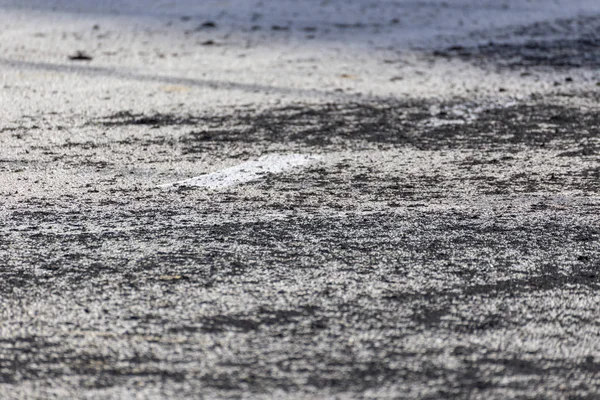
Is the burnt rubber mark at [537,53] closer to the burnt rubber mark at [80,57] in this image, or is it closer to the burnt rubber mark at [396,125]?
the burnt rubber mark at [396,125]

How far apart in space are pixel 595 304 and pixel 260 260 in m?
1.04

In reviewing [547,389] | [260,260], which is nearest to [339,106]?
[260,260]

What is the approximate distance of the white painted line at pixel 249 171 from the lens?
13.5 feet

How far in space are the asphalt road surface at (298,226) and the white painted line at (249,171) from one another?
0.02 meters

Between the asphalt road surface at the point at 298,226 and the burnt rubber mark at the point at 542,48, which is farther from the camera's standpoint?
the burnt rubber mark at the point at 542,48

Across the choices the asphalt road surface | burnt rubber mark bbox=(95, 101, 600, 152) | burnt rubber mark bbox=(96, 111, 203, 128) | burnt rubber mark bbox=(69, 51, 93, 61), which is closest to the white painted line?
the asphalt road surface

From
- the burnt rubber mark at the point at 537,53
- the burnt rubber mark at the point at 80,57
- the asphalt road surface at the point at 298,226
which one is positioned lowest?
the asphalt road surface at the point at 298,226

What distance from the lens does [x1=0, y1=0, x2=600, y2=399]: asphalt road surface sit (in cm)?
235

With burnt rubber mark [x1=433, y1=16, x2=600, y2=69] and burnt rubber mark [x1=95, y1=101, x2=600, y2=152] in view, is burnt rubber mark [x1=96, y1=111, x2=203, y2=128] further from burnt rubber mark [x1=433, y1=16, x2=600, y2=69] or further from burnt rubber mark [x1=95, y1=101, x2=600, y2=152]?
burnt rubber mark [x1=433, y1=16, x2=600, y2=69]

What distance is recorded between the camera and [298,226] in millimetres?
3451

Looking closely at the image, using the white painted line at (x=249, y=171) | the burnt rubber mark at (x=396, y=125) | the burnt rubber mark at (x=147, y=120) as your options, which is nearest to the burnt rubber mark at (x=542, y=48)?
the burnt rubber mark at (x=396, y=125)

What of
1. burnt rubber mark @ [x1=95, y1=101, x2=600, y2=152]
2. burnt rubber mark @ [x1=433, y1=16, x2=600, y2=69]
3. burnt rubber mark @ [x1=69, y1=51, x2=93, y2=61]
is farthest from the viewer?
burnt rubber mark @ [x1=433, y1=16, x2=600, y2=69]

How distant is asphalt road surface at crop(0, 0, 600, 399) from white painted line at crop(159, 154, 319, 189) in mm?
18

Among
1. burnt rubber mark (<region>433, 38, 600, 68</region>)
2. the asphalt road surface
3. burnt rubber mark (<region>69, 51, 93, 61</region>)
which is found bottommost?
the asphalt road surface
